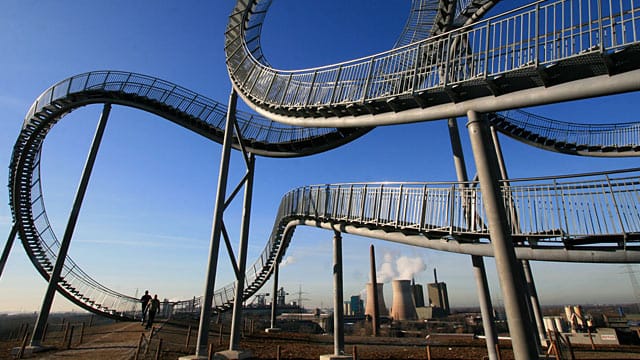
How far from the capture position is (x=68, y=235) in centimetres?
1523

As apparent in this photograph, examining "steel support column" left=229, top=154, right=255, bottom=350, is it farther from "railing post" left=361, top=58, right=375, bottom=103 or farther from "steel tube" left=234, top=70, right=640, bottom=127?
"railing post" left=361, top=58, right=375, bottom=103

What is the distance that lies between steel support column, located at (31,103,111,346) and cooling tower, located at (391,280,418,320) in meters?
55.0

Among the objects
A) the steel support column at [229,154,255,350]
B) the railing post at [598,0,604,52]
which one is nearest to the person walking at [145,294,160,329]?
the steel support column at [229,154,255,350]

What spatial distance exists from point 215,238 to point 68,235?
8.00 metres

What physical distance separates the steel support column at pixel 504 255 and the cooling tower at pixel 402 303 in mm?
59170

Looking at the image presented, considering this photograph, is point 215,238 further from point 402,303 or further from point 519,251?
point 402,303

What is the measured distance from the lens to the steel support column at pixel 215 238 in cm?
1162

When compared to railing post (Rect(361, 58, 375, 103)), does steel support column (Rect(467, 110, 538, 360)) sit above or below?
below

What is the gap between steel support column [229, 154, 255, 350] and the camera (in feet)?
42.4

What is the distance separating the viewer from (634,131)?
49.7 feet

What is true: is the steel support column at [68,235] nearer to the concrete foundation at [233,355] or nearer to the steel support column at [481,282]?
the concrete foundation at [233,355]

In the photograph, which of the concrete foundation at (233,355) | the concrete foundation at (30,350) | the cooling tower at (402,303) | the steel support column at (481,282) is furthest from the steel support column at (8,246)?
the cooling tower at (402,303)

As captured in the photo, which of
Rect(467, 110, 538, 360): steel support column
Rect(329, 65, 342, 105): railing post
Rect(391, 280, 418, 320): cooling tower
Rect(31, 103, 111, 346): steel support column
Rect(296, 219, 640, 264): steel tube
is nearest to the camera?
Rect(467, 110, 538, 360): steel support column

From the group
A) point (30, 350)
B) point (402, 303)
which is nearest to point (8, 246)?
point (30, 350)
